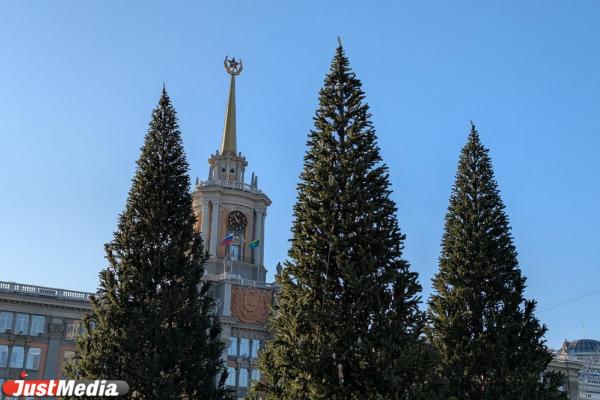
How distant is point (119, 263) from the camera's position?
108ft

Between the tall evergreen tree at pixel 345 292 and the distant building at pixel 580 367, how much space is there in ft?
78.9

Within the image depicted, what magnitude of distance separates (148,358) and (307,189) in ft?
32.9

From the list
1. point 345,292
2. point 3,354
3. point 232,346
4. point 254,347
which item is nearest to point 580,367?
point 254,347

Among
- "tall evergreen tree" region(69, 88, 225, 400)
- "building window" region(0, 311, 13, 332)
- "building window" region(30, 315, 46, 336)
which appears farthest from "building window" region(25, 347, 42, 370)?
"tall evergreen tree" region(69, 88, 225, 400)

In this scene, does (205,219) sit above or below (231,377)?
above

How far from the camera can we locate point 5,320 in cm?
5812

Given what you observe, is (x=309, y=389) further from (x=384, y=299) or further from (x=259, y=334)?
(x=259, y=334)

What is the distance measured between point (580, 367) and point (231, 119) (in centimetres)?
5596

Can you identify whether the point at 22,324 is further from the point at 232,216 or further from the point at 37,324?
the point at 232,216

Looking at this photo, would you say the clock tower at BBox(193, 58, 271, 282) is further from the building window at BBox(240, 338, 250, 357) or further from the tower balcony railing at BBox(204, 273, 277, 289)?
the building window at BBox(240, 338, 250, 357)

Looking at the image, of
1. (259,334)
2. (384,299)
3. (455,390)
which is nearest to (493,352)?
(455,390)

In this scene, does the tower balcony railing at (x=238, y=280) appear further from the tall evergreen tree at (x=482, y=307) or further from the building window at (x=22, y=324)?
the tall evergreen tree at (x=482, y=307)

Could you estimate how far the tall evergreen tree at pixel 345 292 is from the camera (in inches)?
997

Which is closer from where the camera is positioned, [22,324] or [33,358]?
[33,358]
